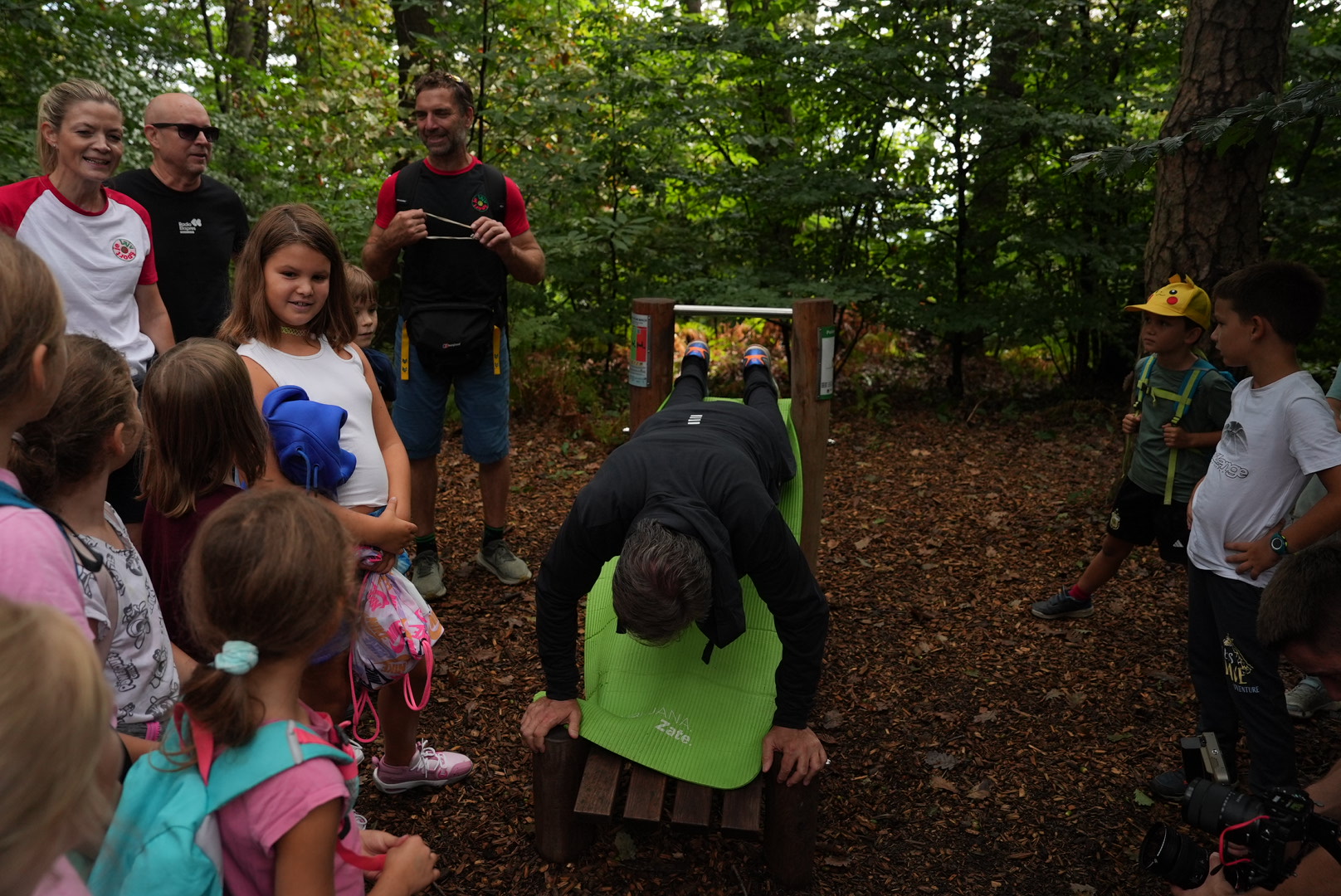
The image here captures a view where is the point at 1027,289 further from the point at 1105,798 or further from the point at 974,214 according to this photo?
the point at 1105,798

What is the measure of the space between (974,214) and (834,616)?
13.7ft

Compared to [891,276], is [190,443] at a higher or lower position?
lower

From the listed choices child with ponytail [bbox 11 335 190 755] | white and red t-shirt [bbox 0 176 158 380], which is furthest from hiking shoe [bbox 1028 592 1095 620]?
white and red t-shirt [bbox 0 176 158 380]

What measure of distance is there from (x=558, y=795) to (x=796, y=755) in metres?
0.72

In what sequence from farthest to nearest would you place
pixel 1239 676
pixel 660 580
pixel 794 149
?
pixel 794 149 < pixel 1239 676 < pixel 660 580

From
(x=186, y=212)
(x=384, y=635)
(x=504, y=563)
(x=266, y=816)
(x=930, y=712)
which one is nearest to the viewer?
(x=266, y=816)

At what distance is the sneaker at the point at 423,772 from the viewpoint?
2912 millimetres

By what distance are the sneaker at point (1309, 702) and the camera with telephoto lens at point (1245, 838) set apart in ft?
5.36

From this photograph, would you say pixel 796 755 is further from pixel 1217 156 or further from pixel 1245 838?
pixel 1217 156

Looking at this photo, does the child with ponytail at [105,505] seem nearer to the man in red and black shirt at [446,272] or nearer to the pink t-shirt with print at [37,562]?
the pink t-shirt with print at [37,562]

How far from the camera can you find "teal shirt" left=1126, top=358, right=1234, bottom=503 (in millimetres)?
3291

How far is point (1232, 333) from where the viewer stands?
2701 millimetres

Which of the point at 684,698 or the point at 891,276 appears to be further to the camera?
the point at 891,276

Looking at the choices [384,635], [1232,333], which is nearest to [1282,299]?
[1232,333]
